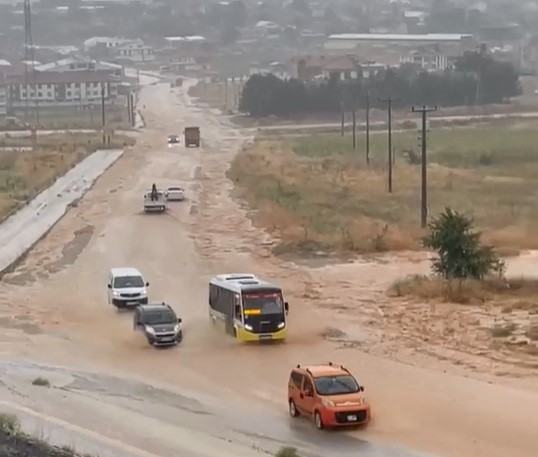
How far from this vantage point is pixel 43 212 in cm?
5478

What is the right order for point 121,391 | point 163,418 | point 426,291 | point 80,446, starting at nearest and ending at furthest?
point 80,446
point 163,418
point 121,391
point 426,291

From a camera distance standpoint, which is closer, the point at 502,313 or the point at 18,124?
the point at 502,313

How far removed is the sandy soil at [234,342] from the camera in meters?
21.2

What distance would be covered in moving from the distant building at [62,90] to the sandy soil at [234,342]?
9960cm

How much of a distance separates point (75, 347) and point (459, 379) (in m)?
9.07

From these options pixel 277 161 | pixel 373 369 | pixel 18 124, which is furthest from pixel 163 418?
pixel 18 124

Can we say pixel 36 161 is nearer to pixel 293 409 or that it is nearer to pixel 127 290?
pixel 127 290

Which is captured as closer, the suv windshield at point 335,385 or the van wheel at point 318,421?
the van wheel at point 318,421

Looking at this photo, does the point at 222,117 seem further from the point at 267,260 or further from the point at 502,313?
the point at 502,313

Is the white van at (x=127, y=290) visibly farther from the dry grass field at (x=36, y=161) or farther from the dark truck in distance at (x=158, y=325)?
the dry grass field at (x=36, y=161)

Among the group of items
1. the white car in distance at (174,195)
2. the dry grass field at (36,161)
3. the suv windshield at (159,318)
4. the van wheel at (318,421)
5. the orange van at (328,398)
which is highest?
the orange van at (328,398)

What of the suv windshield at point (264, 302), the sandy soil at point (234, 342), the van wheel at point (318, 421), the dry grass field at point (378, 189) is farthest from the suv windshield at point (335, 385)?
the dry grass field at point (378, 189)

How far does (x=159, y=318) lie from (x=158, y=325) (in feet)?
0.94

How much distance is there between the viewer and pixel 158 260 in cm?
4069
